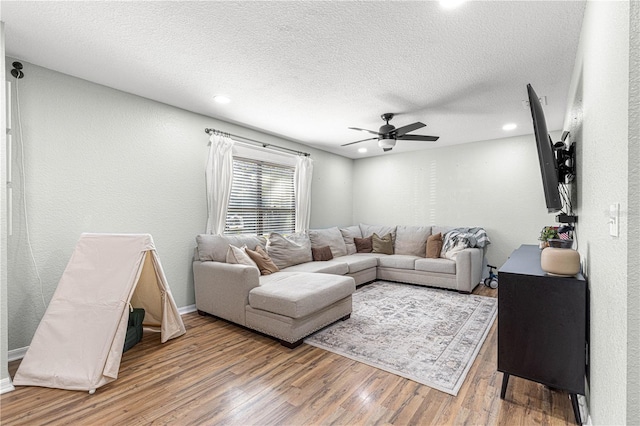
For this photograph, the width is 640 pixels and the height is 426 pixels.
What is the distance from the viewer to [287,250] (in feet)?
13.9

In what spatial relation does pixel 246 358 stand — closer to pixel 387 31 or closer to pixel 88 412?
pixel 88 412

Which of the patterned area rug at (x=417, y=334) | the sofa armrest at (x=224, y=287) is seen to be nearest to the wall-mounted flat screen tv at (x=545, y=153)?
the patterned area rug at (x=417, y=334)

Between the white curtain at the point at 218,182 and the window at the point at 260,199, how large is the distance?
0.69 feet

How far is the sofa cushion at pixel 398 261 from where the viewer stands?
4855 mm

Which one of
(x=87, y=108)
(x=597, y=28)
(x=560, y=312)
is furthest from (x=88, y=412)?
(x=597, y=28)

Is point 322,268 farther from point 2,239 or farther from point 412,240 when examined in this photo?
point 2,239

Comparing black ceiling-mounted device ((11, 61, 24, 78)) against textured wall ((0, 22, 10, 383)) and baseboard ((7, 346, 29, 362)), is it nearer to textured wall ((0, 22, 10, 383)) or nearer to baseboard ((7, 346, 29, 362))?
textured wall ((0, 22, 10, 383))

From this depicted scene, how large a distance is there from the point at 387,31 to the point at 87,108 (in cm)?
289

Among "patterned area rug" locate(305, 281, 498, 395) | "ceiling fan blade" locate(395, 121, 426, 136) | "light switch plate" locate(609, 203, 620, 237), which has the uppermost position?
"ceiling fan blade" locate(395, 121, 426, 136)

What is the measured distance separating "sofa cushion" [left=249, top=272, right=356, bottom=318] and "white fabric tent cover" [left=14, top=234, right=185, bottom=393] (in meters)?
0.93

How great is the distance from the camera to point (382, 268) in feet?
16.9

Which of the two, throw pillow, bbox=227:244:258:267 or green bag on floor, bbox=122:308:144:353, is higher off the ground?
throw pillow, bbox=227:244:258:267

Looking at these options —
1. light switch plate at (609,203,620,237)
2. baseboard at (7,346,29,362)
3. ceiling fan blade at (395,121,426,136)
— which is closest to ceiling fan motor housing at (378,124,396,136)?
ceiling fan blade at (395,121,426,136)

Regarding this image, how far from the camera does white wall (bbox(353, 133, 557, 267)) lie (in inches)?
188
